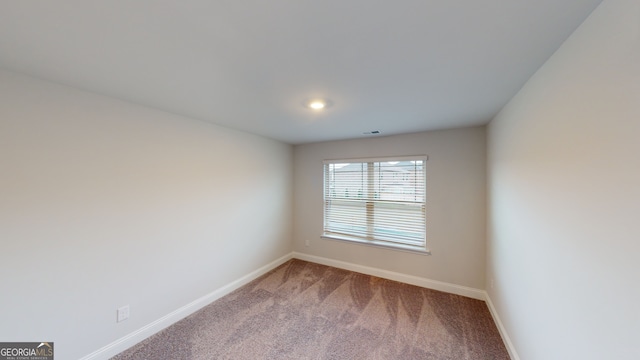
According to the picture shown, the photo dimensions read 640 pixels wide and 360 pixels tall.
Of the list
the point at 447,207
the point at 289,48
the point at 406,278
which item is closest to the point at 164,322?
the point at 289,48

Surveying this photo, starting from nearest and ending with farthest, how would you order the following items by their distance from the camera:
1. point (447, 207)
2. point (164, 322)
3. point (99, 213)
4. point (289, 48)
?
1. point (289, 48)
2. point (99, 213)
3. point (164, 322)
4. point (447, 207)

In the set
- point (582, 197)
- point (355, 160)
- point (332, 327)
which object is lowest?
point (332, 327)

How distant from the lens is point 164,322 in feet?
7.39

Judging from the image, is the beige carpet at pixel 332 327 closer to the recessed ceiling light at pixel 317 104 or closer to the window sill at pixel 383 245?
the window sill at pixel 383 245

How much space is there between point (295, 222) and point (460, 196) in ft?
9.21

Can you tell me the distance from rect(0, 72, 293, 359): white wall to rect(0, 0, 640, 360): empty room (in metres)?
0.01

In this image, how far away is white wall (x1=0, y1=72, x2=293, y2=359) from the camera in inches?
59.1

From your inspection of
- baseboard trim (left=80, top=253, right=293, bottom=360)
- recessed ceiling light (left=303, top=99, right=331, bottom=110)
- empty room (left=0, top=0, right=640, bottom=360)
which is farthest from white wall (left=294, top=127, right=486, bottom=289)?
baseboard trim (left=80, top=253, right=293, bottom=360)

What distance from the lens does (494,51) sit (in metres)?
1.23

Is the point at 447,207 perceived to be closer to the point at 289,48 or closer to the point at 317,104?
the point at 317,104
